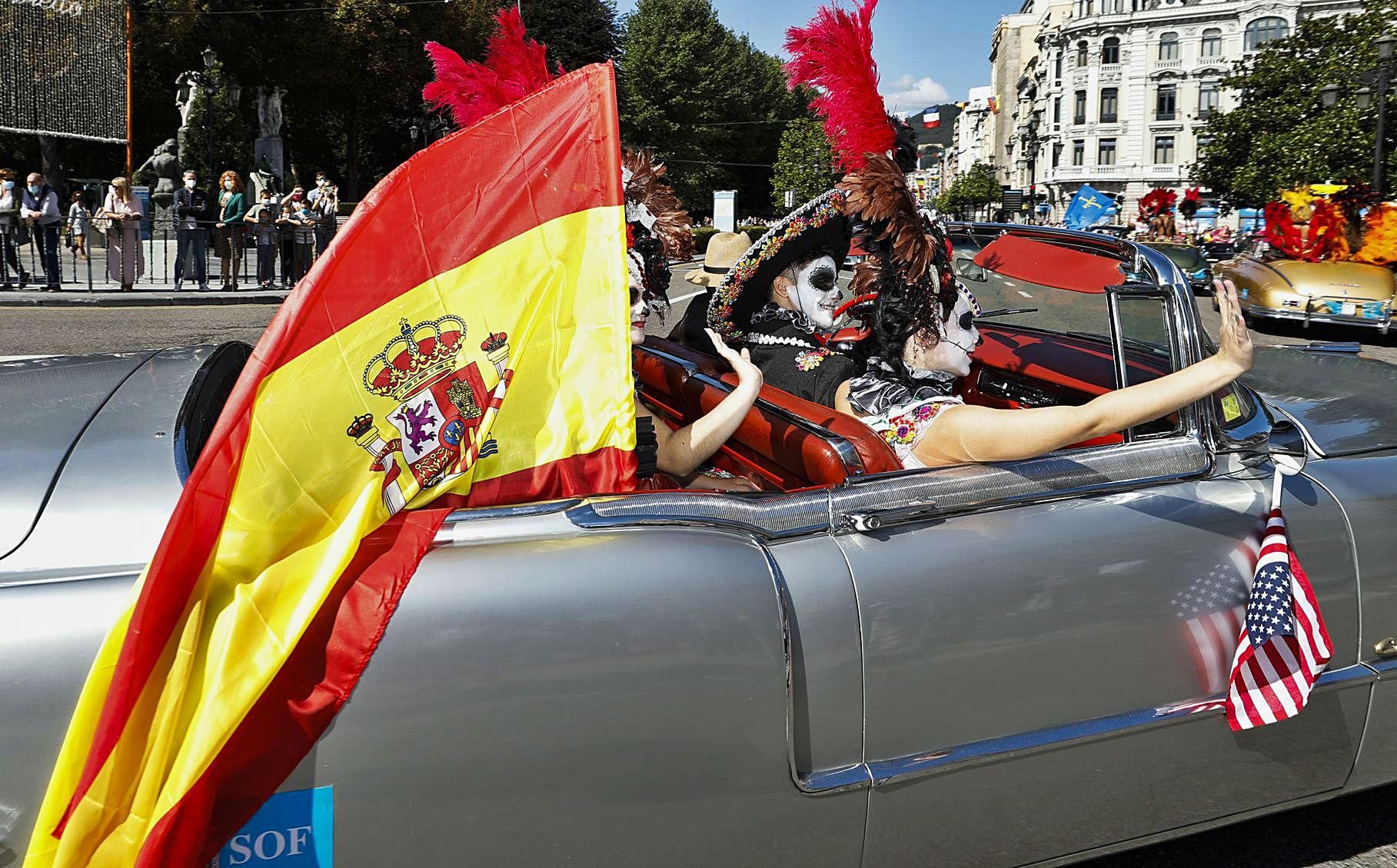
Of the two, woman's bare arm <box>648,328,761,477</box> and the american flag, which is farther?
woman's bare arm <box>648,328,761,477</box>

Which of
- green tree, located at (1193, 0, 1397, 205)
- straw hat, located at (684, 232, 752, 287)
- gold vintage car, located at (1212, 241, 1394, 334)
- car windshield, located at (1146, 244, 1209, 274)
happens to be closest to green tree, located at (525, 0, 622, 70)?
green tree, located at (1193, 0, 1397, 205)

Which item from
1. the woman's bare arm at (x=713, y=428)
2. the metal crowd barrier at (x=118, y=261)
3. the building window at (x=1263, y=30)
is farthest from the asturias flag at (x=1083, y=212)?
the building window at (x=1263, y=30)

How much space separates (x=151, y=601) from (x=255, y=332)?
35.5ft

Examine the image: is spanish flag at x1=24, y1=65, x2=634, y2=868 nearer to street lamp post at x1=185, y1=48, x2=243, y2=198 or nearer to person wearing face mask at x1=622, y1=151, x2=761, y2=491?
person wearing face mask at x1=622, y1=151, x2=761, y2=491

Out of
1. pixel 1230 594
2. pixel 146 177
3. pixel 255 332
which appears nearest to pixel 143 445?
pixel 1230 594

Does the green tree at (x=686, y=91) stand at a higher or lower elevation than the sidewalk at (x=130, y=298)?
higher

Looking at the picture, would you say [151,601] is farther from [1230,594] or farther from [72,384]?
[1230,594]

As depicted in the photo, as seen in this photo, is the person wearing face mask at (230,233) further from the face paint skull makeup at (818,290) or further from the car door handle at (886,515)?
the car door handle at (886,515)

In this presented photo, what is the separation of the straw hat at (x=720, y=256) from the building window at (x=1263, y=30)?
274ft

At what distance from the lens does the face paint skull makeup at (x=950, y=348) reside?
2.85m

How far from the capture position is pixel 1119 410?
229 centimetres

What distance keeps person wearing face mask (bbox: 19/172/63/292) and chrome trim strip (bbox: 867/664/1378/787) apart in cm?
1644

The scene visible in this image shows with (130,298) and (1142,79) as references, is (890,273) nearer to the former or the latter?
(130,298)

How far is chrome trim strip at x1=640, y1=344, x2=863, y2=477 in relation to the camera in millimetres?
2301
